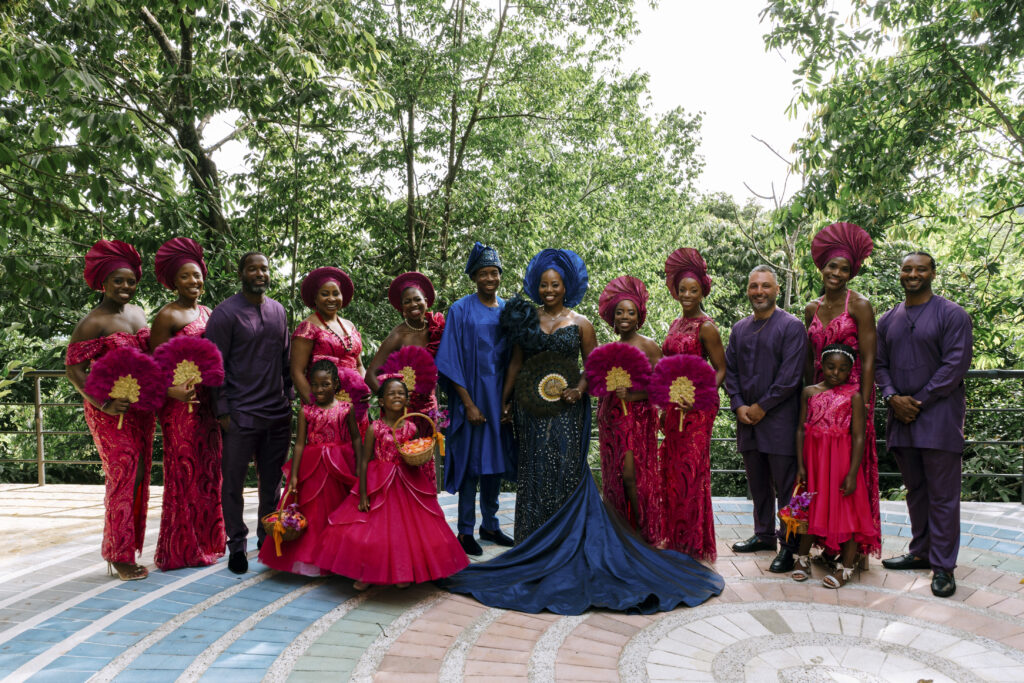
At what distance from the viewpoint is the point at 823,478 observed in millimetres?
4348

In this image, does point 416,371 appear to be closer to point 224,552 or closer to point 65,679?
point 224,552

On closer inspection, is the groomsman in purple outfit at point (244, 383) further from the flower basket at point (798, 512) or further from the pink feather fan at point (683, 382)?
the flower basket at point (798, 512)

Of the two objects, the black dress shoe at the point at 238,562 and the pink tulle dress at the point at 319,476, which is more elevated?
the pink tulle dress at the point at 319,476

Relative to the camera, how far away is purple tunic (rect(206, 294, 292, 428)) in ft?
15.1

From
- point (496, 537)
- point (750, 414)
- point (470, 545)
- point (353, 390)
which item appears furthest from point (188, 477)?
point (750, 414)

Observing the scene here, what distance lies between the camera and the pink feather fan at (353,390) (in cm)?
451

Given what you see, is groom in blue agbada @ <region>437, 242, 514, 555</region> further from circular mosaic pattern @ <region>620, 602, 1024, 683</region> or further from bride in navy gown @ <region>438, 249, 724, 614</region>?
circular mosaic pattern @ <region>620, 602, 1024, 683</region>

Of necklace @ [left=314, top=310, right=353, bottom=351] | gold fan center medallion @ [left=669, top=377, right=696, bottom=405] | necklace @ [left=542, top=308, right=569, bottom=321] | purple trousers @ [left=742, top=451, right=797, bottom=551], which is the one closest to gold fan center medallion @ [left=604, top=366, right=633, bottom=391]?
gold fan center medallion @ [left=669, top=377, right=696, bottom=405]

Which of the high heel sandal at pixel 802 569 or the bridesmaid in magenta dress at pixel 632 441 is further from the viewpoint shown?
the bridesmaid in magenta dress at pixel 632 441

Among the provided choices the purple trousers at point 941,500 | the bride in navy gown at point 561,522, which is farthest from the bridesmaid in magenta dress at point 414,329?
the purple trousers at point 941,500

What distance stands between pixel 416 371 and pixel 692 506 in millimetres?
2063

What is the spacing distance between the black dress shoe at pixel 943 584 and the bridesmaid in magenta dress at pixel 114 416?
4.92 metres

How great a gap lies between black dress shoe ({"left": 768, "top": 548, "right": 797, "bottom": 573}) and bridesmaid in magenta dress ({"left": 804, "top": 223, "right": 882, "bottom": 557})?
1.42ft

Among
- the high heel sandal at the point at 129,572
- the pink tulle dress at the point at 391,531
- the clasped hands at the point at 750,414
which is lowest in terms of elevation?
the high heel sandal at the point at 129,572
